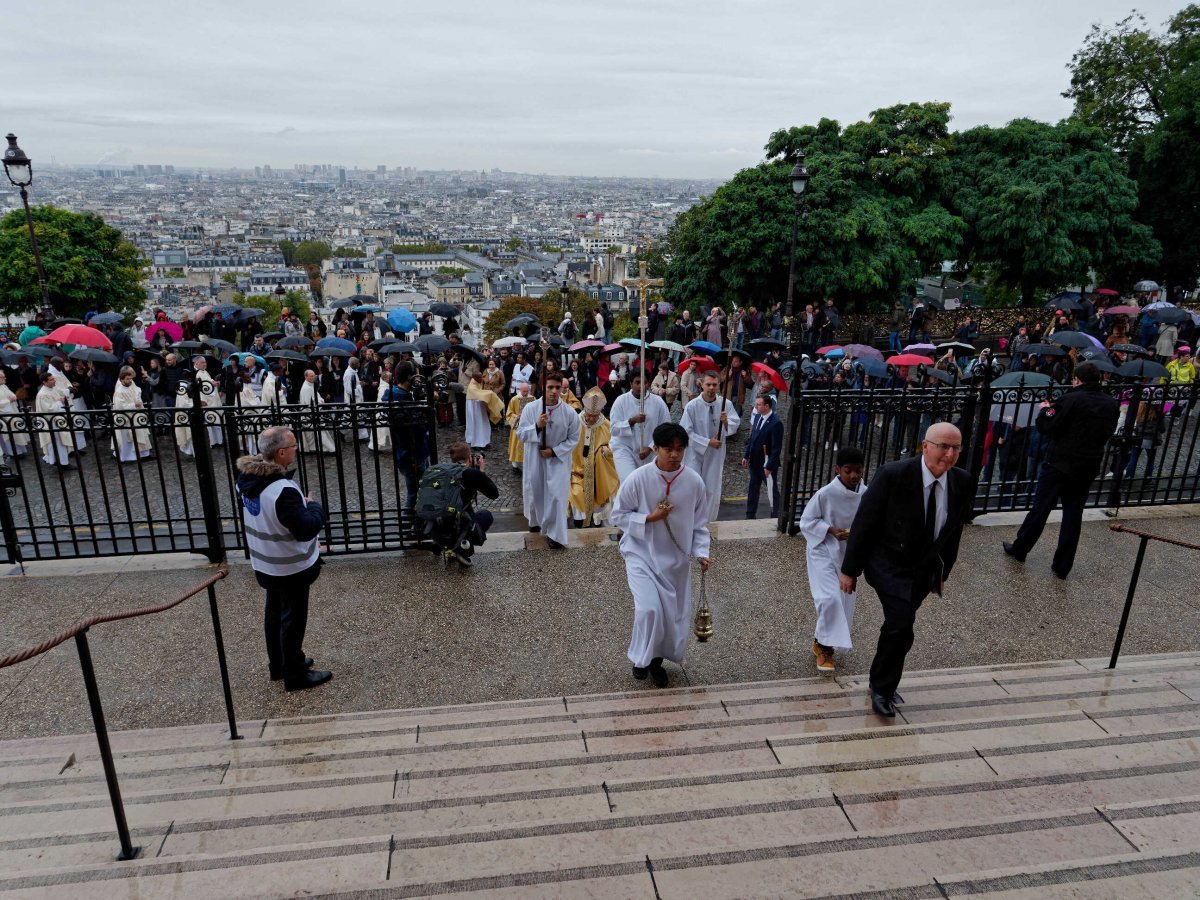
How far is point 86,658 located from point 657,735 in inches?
111

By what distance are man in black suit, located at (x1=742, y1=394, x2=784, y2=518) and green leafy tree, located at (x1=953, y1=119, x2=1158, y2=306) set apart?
1763cm

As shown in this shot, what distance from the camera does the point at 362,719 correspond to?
4.89m

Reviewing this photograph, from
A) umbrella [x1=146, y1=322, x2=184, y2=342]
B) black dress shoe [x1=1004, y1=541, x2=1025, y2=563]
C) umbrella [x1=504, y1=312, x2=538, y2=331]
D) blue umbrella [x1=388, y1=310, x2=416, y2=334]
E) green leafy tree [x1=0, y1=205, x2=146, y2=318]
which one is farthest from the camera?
green leafy tree [x1=0, y1=205, x2=146, y2=318]

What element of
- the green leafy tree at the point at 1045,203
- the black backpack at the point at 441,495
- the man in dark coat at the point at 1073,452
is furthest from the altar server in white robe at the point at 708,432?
the green leafy tree at the point at 1045,203

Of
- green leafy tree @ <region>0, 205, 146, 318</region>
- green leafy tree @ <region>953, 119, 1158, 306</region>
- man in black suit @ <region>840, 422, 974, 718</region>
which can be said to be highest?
green leafy tree @ <region>953, 119, 1158, 306</region>

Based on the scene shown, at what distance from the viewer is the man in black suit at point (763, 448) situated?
888cm

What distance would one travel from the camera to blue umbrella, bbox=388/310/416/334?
1830 centimetres

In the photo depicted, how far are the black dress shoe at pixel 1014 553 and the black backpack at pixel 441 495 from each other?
4.98m

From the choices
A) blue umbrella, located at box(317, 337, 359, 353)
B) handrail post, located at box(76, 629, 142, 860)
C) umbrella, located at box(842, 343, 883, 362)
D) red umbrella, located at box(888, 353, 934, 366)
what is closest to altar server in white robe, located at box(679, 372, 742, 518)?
red umbrella, located at box(888, 353, 934, 366)

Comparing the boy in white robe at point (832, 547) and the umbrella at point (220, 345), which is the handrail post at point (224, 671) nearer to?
the boy in white robe at point (832, 547)

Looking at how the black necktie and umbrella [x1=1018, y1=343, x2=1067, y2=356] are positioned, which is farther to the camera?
umbrella [x1=1018, y1=343, x2=1067, y2=356]

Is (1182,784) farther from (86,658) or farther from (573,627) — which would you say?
(86,658)

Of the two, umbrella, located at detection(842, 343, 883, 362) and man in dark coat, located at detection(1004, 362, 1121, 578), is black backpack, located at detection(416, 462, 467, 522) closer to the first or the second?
man in dark coat, located at detection(1004, 362, 1121, 578)

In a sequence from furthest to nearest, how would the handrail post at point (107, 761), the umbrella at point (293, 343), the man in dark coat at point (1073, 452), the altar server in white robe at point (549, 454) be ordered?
the umbrella at point (293, 343)
the altar server in white robe at point (549, 454)
the man in dark coat at point (1073, 452)
the handrail post at point (107, 761)
